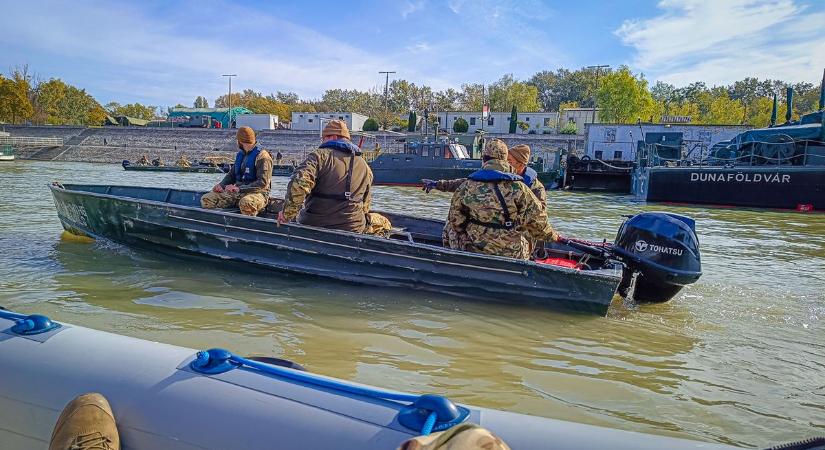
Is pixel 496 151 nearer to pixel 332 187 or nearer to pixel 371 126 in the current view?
pixel 332 187

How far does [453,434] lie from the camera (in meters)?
1.42

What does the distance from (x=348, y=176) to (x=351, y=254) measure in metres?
0.82

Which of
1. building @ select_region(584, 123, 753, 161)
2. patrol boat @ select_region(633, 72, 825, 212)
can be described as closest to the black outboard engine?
patrol boat @ select_region(633, 72, 825, 212)

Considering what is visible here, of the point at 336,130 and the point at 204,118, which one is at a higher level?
the point at 204,118

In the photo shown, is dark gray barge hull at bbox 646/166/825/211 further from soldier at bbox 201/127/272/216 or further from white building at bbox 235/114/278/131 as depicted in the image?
white building at bbox 235/114/278/131

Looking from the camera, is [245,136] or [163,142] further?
[163,142]

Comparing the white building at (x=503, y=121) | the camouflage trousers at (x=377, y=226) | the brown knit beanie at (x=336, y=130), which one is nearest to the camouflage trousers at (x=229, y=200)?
the camouflage trousers at (x=377, y=226)

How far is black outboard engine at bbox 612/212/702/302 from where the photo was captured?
5.30 meters

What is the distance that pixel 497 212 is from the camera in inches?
209

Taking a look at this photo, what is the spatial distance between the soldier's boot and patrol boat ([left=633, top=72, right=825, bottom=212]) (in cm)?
1969

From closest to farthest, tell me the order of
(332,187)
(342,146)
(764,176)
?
(342,146) → (332,187) → (764,176)

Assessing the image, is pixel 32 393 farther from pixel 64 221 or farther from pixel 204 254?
pixel 64 221

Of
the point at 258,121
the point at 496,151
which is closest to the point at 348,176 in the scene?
the point at 496,151

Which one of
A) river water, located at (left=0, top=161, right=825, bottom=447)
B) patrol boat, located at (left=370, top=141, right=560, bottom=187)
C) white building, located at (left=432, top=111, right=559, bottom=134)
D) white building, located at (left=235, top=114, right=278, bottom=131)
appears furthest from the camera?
white building, located at (left=235, top=114, right=278, bottom=131)
